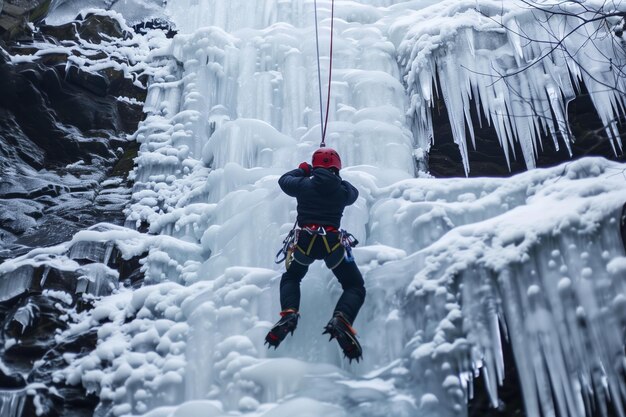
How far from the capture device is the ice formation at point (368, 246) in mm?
3441

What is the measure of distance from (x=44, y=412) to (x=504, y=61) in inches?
183

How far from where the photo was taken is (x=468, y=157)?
5.77 meters

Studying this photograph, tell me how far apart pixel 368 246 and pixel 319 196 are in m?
0.69

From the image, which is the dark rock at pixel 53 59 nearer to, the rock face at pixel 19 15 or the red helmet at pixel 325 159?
the rock face at pixel 19 15

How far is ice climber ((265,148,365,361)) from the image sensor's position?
3.62m

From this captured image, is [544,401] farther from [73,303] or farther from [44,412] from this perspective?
[73,303]

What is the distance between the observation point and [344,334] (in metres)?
3.43

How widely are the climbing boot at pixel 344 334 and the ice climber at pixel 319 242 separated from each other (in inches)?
0.6

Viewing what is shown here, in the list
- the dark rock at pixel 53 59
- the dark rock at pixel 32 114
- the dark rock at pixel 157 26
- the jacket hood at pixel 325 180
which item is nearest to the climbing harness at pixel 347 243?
the jacket hood at pixel 325 180

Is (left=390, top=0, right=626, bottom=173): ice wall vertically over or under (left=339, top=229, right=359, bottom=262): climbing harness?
over

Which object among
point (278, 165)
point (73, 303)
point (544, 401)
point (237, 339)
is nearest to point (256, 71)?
point (278, 165)

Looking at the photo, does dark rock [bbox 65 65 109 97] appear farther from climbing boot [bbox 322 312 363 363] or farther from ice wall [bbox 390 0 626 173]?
climbing boot [bbox 322 312 363 363]

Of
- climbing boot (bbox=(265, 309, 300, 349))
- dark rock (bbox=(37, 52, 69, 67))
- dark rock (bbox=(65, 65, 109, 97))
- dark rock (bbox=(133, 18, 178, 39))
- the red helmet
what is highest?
dark rock (bbox=(133, 18, 178, 39))

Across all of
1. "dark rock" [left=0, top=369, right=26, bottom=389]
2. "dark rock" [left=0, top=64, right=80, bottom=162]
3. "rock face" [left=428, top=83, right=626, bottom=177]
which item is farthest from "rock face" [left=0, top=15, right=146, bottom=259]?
"rock face" [left=428, top=83, right=626, bottom=177]
